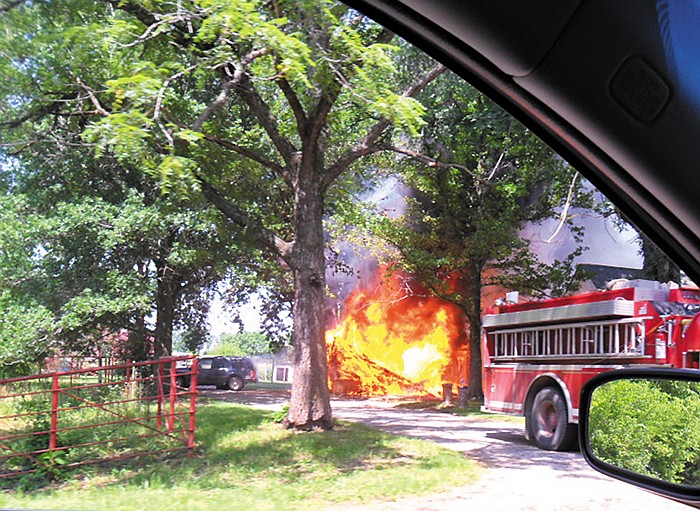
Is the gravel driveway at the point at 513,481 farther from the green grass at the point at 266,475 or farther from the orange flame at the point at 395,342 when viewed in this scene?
the orange flame at the point at 395,342

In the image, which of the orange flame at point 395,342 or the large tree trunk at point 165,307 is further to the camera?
the orange flame at point 395,342

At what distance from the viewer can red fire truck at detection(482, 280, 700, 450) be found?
3.02 metres

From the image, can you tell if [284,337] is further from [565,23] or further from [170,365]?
[565,23]

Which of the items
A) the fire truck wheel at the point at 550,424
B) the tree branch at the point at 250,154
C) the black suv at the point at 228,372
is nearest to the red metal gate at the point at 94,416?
the black suv at the point at 228,372

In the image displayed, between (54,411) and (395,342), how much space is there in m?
4.39

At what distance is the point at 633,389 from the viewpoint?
123cm

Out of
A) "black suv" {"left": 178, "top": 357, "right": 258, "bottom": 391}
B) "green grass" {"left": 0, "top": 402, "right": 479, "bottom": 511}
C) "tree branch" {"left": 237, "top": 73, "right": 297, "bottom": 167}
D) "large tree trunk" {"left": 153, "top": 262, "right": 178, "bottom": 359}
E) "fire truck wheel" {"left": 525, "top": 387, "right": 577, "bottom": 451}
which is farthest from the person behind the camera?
"large tree trunk" {"left": 153, "top": 262, "right": 178, "bottom": 359}

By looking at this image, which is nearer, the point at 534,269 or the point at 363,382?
the point at 534,269

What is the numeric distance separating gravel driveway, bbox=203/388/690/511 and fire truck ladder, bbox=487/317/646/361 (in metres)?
Result: 0.60

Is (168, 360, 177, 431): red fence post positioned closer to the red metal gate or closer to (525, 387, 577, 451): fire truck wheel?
the red metal gate

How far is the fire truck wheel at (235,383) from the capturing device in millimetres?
6172

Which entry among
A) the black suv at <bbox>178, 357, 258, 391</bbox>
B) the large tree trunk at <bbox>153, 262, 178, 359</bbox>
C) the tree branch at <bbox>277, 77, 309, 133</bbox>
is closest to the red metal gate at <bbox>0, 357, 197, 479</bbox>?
the black suv at <bbox>178, 357, 258, 391</bbox>

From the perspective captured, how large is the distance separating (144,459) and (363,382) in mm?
3666

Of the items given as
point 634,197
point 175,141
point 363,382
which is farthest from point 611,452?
point 363,382
